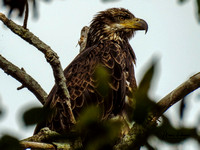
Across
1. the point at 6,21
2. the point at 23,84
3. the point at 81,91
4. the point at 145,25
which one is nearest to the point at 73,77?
the point at 81,91

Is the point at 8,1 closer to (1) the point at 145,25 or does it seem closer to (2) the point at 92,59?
(2) the point at 92,59

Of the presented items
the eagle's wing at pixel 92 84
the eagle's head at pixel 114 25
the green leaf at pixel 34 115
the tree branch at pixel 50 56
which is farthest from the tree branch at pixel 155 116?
the eagle's head at pixel 114 25

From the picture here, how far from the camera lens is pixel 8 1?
154cm

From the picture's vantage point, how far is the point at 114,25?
6176 millimetres

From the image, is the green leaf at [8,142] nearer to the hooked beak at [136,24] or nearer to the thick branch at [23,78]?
the thick branch at [23,78]

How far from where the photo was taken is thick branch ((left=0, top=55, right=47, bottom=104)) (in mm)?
4410

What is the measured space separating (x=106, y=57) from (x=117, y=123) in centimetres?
356

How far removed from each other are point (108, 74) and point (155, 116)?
2.60 meters

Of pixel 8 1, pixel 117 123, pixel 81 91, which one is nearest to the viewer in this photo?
pixel 117 123

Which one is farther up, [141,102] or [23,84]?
[141,102]

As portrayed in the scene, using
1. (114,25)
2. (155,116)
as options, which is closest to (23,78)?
(114,25)

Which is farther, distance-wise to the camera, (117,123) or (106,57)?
(106,57)

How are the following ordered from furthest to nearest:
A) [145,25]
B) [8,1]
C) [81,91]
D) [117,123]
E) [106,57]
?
[145,25] → [106,57] → [81,91] → [8,1] → [117,123]

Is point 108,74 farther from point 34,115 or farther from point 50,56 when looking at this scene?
point 34,115
